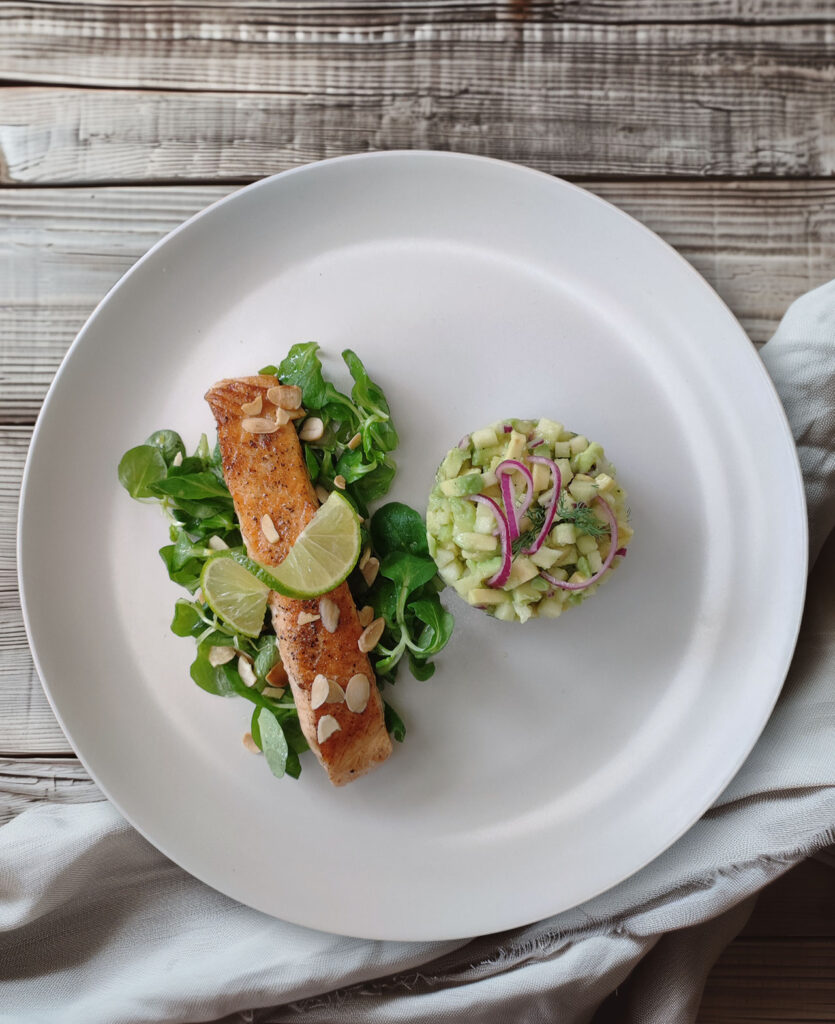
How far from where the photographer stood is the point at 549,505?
7.47ft

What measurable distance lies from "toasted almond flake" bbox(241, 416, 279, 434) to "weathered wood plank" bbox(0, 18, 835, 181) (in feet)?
3.17

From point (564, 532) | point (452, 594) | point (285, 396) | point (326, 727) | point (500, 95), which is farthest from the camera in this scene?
point (500, 95)

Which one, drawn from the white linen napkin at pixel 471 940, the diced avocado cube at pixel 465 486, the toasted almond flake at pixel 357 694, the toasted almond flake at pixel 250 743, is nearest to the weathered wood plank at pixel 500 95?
the white linen napkin at pixel 471 940

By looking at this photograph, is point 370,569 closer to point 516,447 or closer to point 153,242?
point 516,447

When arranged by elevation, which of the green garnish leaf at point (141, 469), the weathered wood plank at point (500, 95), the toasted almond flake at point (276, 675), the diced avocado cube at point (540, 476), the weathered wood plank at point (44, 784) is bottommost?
the weathered wood plank at point (44, 784)

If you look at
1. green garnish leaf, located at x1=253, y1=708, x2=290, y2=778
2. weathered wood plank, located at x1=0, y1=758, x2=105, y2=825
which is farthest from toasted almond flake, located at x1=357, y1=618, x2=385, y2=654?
weathered wood plank, located at x1=0, y1=758, x2=105, y2=825

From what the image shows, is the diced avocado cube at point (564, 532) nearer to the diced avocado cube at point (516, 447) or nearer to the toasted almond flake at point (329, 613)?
the diced avocado cube at point (516, 447)

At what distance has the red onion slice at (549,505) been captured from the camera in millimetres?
2256

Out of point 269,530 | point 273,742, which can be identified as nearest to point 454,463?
point 269,530

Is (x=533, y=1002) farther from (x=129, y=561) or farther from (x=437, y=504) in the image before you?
(x=129, y=561)

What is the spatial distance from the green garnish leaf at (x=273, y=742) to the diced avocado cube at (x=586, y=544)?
1060mm

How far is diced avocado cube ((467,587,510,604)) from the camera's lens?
2316mm

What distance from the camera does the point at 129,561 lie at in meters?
2.69

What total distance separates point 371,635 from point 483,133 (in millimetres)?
1737
